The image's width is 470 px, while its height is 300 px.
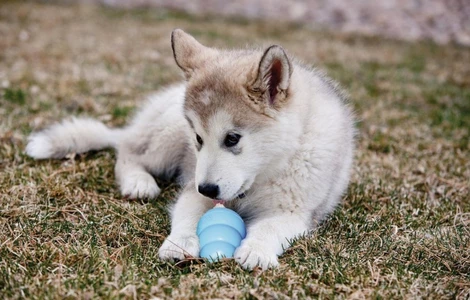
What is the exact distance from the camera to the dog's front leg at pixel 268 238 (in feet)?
8.66

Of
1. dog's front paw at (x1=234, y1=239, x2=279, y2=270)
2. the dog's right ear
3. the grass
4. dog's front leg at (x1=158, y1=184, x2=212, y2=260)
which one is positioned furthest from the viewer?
the dog's right ear

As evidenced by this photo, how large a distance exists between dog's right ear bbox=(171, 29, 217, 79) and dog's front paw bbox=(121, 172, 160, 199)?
0.86 m

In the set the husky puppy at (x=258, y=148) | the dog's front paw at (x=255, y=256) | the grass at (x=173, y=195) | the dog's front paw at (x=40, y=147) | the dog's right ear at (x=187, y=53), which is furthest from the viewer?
the dog's front paw at (x=40, y=147)

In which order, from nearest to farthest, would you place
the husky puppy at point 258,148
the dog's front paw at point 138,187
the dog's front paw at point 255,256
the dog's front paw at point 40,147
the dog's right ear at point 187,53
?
the dog's front paw at point 255,256 < the husky puppy at point 258,148 < the dog's right ear at point 187,53 < the dog's front paw at point 138,187 < the dog's front paw at point 40,147

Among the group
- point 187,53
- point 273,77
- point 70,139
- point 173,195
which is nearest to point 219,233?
point 273,77

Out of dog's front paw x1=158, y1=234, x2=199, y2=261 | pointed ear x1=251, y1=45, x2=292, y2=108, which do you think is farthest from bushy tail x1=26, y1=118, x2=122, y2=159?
pointed ear x1=251, y1=45, x2=292, y2=108

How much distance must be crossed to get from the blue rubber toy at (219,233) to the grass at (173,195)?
0.08 m

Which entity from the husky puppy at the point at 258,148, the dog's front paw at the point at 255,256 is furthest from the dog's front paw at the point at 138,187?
the dog's front paw at the point at 255,256

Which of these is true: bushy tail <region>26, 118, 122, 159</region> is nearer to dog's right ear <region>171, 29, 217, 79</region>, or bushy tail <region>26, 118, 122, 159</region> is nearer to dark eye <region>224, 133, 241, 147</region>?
dog's right ear <region>171, 29, 217, 79</region>

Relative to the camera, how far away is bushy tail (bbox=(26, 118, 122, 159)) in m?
4.04

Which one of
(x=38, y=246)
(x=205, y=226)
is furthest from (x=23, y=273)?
(x=205, y=226)

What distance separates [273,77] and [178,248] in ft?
3.43

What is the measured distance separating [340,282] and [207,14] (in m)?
10.8

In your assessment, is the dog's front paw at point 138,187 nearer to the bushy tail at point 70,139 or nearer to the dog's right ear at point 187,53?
the bushy tail at point 70,139
